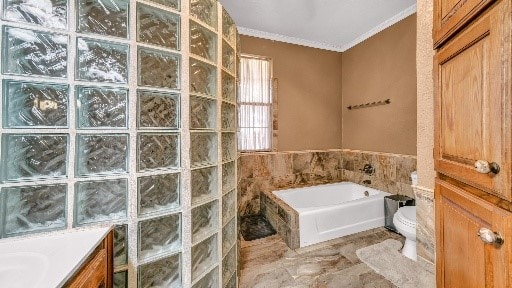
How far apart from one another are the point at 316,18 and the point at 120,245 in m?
2.92

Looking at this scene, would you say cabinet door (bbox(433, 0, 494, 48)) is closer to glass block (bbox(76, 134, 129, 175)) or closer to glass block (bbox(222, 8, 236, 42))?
glass block (bbox(222, 8, 236, 42))

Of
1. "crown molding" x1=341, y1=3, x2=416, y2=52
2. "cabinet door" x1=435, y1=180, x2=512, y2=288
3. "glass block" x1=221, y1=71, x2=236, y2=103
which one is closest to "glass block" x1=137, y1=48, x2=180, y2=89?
A: "glass block" x1=221, y1=71, x2=236, y2=103

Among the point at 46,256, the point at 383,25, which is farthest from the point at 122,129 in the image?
the point at 383,25

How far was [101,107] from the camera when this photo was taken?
920mm

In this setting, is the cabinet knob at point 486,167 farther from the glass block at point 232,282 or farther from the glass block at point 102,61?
the glass block at point 232,282

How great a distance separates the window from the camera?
9.59ft


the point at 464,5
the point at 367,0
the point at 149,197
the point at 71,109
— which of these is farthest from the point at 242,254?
the point at 367,0

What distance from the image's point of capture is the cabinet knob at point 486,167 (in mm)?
507

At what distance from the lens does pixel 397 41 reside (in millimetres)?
2609

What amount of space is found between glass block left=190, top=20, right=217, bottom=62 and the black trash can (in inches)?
95.0

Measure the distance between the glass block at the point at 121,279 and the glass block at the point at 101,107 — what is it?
65cm

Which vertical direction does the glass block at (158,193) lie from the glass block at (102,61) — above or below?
below

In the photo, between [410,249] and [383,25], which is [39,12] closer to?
[410,249]

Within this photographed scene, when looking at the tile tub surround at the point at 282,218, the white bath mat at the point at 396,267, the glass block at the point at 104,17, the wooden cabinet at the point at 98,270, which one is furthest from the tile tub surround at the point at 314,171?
the glass block at the point at 104,17
